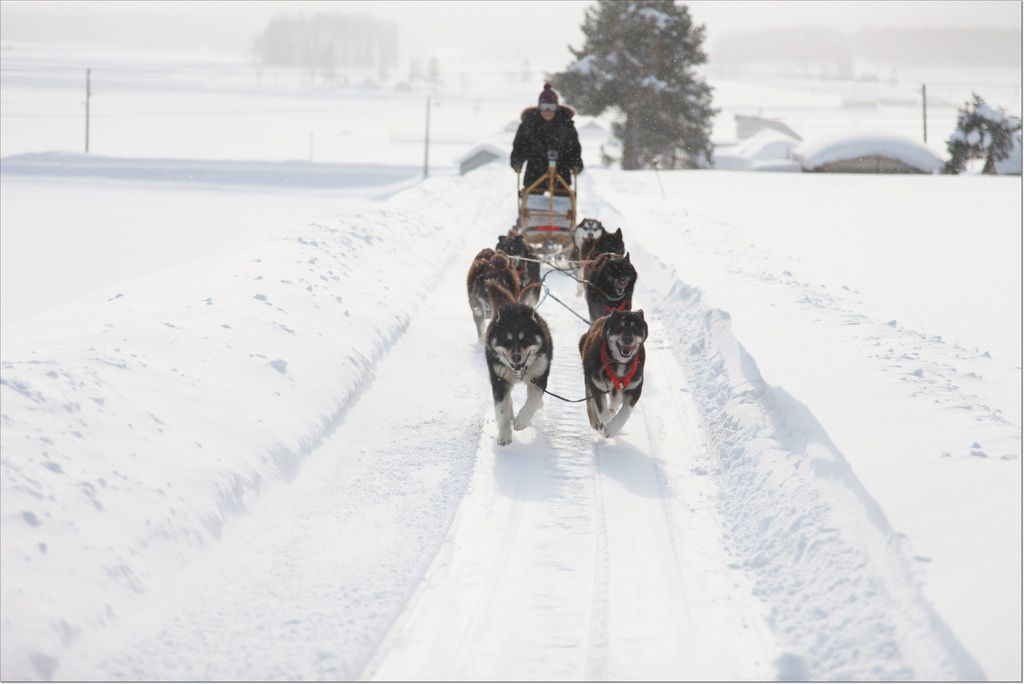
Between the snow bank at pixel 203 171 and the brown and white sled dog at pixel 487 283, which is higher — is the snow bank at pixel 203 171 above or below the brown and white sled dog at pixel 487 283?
above

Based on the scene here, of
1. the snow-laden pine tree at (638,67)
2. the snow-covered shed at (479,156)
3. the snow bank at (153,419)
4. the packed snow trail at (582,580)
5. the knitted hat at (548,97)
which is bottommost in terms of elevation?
the packed snow trail at (582,580)

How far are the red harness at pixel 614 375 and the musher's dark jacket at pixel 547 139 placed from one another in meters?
6.52

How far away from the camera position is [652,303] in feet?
34.7

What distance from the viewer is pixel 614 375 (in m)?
6.01

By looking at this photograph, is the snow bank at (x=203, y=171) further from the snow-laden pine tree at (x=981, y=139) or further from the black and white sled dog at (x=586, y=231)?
the black and white sled dog at (x=586, y=231)

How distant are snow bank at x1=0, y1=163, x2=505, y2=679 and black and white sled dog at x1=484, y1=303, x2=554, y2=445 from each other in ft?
3.72

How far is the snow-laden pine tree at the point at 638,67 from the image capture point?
37.5 metres

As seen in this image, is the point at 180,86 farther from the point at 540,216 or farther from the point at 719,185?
the point at 540,216

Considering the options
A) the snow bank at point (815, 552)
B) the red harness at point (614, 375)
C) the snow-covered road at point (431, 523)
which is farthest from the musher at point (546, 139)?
the red harness at point (614, 375)

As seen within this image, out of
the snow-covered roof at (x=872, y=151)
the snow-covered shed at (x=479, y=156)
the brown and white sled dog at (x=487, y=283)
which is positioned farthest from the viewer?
the snow-covered shed at (x=479, y=156)

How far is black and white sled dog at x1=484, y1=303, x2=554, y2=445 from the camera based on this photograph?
589 cm

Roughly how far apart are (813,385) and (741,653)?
2.96 metres

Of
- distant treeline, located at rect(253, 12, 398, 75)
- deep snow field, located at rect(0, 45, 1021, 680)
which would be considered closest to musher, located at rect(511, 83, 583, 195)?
deep snow field, located at rect(0, 45, 1021, 680)

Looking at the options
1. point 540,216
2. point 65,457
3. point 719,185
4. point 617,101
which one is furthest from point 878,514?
point 617,101
